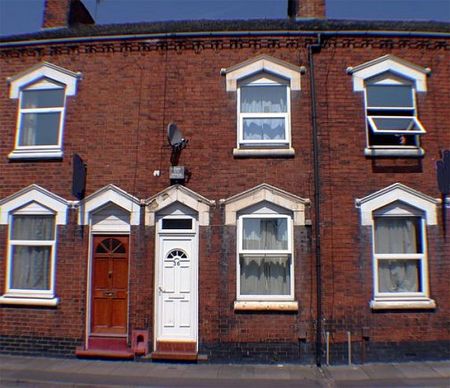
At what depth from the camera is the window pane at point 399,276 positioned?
8414 mm

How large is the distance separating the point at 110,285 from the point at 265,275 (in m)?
3.41

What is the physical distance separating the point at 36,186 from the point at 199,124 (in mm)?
3934

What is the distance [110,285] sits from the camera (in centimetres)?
866

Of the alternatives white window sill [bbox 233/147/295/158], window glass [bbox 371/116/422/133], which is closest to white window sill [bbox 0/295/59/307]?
white window sill [bbox 233/147/295/158]

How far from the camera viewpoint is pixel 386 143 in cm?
884

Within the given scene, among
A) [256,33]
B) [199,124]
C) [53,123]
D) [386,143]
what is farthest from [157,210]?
[386,143]

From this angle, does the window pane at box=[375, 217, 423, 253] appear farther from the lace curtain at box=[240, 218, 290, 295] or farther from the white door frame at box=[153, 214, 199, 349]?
the white door frame at box=[153, 214, 199, 349]

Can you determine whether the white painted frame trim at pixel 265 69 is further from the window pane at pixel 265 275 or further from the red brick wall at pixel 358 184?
the window pane at pixel 265 275

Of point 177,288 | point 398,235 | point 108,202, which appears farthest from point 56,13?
point 398,235

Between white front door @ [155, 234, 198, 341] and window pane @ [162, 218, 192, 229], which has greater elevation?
window pane @ [162, 218, 192, 229]

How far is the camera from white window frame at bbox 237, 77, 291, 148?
875cm

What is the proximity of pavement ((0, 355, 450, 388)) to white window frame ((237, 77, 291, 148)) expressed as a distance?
4.64 m

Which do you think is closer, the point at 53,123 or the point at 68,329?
the point at 68,329

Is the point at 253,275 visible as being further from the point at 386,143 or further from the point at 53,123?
the point at 53,123
